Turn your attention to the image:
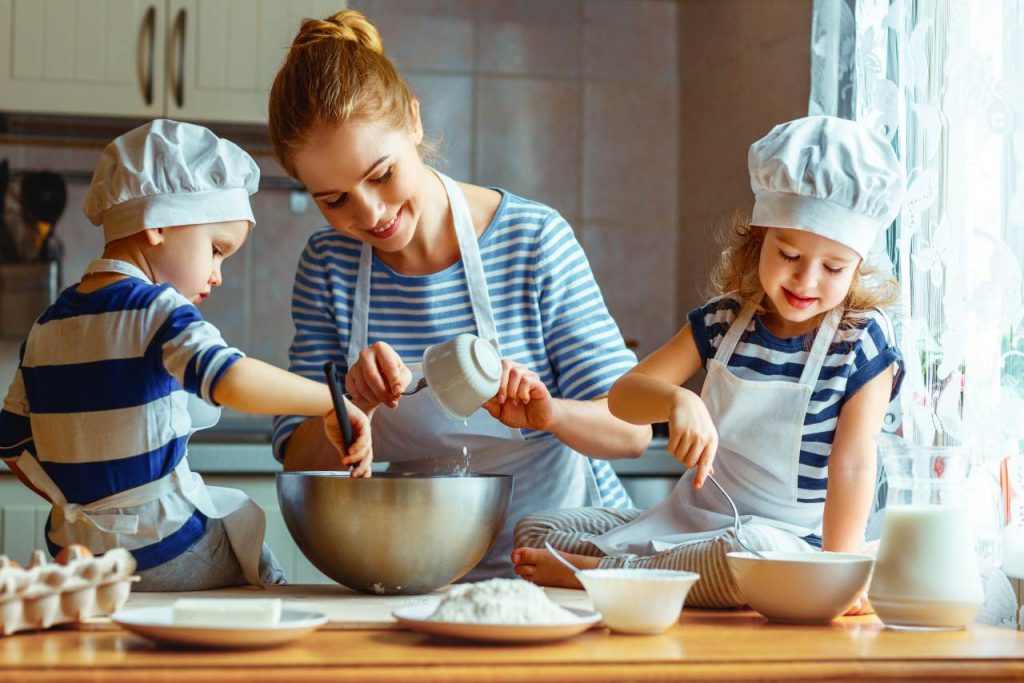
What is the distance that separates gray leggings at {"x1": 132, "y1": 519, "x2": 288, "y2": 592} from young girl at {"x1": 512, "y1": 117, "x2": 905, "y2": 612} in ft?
1.03

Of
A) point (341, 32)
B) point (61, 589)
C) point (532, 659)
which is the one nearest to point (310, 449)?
point (341, 32)

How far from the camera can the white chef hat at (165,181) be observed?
1257mm

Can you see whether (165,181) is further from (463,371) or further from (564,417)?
(564,417)

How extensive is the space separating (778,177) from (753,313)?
8.2 inches

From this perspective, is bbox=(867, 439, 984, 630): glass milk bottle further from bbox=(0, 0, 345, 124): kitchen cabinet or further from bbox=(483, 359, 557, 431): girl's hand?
bbox=(0, 0, 345, 124): kitchen cabinet

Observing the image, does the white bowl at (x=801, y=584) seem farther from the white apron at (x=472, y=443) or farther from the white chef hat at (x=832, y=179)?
the white apron at (x=472, y=443)

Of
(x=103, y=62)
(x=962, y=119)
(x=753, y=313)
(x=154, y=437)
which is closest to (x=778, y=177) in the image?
(x=753, y=313)

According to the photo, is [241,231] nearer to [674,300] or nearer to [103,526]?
[103,526]

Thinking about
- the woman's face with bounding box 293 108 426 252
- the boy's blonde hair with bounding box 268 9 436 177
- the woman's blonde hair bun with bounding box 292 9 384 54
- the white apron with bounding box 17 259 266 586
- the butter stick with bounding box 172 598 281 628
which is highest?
the woman's blonde hair bun with bounding box 292 9 384 54

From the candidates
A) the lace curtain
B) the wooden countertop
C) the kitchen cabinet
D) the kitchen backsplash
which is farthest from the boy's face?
the kitchen backsplash

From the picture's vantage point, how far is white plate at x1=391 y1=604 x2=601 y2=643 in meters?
0.93

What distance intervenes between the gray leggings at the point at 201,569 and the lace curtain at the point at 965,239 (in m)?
0.80

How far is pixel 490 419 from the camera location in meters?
1.66

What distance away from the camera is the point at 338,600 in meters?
1.17
